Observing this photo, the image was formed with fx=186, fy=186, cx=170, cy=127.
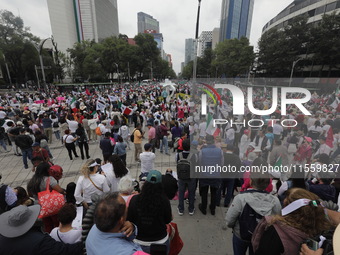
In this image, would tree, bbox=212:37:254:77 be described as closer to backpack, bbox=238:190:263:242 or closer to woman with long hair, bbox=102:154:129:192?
woman with long hair, bbox=102:154:129:192

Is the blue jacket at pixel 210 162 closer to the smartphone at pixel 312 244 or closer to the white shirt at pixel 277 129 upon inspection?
the smartphone at pixel 312 244

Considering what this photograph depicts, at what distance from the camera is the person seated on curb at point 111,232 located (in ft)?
4.97

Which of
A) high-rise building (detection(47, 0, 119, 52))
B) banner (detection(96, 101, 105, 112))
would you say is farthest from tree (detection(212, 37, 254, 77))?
high-rise building (detection(47, 0, 119, 52))

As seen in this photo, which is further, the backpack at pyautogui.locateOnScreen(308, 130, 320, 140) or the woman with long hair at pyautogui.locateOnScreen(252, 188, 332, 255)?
the backpack at pyautogui.locateOnScreen(308, 130, 320, 140)

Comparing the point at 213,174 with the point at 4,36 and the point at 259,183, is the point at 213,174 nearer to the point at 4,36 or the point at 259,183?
the point at 259,183

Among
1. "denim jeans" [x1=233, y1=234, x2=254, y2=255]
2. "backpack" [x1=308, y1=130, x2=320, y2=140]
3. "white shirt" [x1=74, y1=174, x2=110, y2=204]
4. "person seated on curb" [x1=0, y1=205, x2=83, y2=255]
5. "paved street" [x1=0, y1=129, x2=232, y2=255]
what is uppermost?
"person seated on curb" [x1=0, y1=205, x2=83, y2=255]

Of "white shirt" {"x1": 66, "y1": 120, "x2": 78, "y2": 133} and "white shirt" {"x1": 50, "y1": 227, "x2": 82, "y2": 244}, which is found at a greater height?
"white shirt" {"x1": 50, "y1": 227, "x2": 82, "y2": 244}

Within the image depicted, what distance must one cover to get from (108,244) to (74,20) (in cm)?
10295

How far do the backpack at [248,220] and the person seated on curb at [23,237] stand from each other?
2105 millimetres

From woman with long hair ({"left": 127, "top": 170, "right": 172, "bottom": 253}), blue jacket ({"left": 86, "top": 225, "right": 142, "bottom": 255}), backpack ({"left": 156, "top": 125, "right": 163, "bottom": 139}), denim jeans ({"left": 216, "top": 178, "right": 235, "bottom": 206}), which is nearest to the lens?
blue jacket ({"left": 86, "top": 225, "right": 142, "bottom": 255})

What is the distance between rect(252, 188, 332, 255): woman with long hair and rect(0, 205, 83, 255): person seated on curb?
2.07 meters

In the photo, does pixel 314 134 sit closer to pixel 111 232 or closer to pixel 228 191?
pixel 228 191

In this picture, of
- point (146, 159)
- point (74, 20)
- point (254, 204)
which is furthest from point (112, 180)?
point (74, 20)

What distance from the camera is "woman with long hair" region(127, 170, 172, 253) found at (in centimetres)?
215
